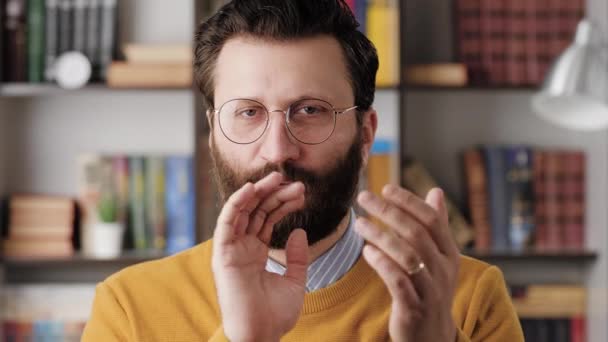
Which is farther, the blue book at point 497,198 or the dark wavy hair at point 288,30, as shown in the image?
the blue book at point 497,198

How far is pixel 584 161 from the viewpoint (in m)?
3.17

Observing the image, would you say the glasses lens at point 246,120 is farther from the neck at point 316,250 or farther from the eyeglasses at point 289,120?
the neck at point 316,250

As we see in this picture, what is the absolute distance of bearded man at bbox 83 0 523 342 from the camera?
1524 mm

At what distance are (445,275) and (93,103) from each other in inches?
91.7

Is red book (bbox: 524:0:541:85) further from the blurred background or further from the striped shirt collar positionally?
the striped shirt collar

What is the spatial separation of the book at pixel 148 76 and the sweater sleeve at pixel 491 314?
63.4 inches

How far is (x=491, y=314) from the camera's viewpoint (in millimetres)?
1573

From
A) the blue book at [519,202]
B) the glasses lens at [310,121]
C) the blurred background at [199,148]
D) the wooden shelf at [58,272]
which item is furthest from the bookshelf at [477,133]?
the glasses lens at [310,121]

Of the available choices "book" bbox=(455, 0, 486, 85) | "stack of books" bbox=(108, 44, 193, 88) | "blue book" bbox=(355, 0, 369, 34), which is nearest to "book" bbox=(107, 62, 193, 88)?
"stack of books" bbox=(108, 44, 193, 88)

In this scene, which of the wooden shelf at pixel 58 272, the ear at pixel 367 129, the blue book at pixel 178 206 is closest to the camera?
the ear at pixel 367 129

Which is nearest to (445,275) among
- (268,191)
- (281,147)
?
(268,191)

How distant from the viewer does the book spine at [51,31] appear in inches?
117

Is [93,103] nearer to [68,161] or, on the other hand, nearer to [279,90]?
[68,161]

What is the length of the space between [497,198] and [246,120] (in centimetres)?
175
